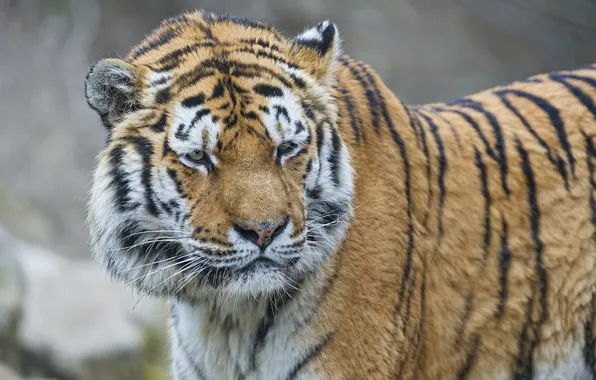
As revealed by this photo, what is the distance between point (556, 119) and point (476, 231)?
56cm

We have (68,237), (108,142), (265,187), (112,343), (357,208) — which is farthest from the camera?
(68,237)

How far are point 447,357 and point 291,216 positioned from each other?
0.94 metres

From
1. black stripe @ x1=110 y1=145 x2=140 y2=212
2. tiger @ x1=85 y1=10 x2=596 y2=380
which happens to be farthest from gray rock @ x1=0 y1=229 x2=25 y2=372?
black stripe @ x1=110 y1=145 x2=140 y2=212

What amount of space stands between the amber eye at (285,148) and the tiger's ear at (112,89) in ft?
1.43

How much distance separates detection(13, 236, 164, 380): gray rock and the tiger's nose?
278cm

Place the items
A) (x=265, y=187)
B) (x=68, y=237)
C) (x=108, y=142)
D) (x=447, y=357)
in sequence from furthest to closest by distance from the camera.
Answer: (x=68, y=237) < (x=447, y=357) < (x=108, y=142) < (x=265, y=187)

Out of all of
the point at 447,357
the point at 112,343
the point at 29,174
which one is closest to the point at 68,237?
the point at 29,174

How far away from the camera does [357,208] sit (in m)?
2.70

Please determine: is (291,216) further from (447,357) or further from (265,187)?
(447,357)

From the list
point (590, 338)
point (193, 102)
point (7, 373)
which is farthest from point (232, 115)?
point (7, 373)

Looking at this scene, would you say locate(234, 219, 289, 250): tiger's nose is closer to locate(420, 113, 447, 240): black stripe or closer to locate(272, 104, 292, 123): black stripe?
locate(272, 104, 292, 123): black stripe

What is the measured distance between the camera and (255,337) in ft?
8.79

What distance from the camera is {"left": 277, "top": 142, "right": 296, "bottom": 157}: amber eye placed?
7.92 ft

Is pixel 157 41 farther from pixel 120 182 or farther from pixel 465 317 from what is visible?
pixel 465 317
